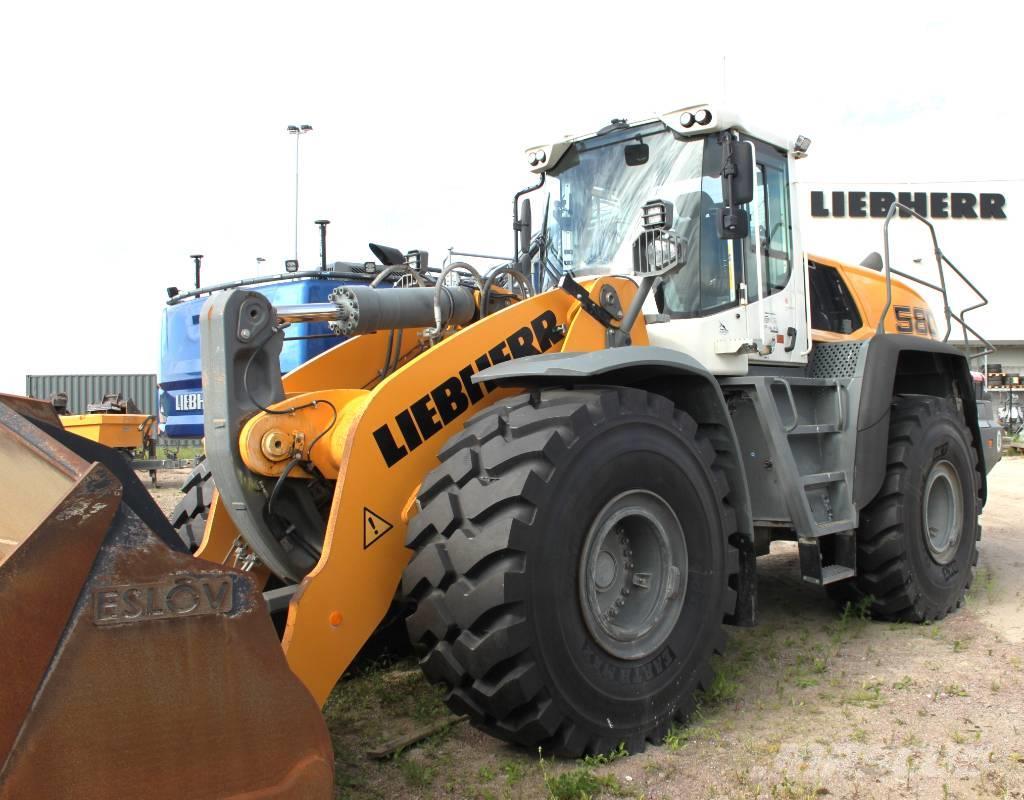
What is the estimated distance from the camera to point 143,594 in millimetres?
2375

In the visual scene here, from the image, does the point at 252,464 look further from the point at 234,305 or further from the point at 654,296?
the point at 654,296

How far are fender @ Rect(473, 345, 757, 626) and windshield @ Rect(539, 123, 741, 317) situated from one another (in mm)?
766

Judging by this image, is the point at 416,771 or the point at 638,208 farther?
the point at 638,208

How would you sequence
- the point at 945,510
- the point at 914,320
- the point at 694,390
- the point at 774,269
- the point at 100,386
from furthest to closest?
the point at 100,386
the point at 914,320
the point at 945,510
the point at 774,269
the point at 694,390

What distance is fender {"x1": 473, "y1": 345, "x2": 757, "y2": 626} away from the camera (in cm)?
390

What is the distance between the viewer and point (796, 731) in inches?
158

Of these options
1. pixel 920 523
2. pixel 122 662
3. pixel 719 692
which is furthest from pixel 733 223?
pixel 122 662

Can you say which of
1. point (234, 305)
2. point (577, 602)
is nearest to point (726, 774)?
point (577, 602)

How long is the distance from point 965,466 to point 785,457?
2296 millimetres

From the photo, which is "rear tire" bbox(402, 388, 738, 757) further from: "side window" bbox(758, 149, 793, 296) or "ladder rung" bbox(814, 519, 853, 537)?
"side window" bbox(758, 149, 793, 296)

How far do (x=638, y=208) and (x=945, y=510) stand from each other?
123 inches

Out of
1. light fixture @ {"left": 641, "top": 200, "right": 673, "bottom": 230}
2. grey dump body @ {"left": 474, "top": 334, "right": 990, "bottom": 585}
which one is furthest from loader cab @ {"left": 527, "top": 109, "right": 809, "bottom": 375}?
light fixture @ {"left": 641, "top": 200, "right": 673, "bottom": 230}

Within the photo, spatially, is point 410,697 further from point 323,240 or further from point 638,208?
point 323,240

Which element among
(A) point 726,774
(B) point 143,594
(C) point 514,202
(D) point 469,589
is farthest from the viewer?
(C) point 514,202
